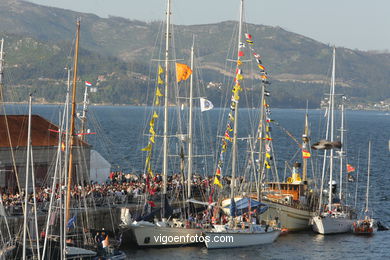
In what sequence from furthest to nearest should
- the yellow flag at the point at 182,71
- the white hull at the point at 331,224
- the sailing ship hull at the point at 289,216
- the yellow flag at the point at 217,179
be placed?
the yellow flag at the point at 182,71, the white hull at the point at 331,224, the sailing ship hull at the point at 289,216, the yellow flag at the point at 217,179

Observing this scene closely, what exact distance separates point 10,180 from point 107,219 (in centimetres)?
727

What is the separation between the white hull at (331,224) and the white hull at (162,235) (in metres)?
11.4

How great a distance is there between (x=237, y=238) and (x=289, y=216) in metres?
8.08

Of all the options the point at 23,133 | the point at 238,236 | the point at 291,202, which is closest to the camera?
the point at 238,236

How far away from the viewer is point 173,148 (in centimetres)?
12131

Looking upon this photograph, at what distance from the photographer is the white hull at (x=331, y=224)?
56.2 metres

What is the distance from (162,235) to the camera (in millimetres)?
47906

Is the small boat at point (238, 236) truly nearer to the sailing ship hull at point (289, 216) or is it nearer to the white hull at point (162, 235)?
the white hull at point (162, 235)

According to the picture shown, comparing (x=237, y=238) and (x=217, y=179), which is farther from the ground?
(x=217, y=179)

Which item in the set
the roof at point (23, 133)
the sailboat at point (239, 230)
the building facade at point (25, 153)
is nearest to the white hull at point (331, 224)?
the sailboat at point (239, 230)

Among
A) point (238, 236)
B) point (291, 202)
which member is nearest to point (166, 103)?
point (238, 236)

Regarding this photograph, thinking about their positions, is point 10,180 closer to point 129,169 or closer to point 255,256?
point 255,256

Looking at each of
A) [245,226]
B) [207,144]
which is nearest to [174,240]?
[245,226]

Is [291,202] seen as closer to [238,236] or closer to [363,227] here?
[363,227]
